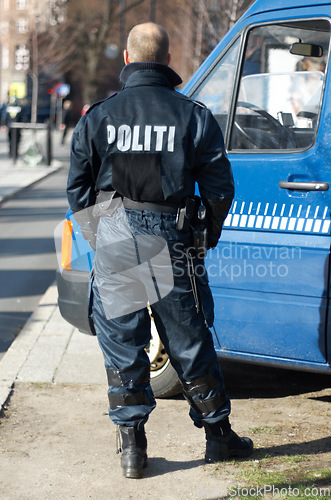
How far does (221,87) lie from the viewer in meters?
4.50

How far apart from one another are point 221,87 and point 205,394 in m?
1.85

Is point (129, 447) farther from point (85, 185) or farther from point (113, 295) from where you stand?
point (85, 185)

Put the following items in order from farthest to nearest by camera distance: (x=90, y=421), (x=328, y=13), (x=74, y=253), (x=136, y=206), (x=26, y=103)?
(x=26, y=103), (x=74, y=253), (x=90, y=421), (x=328, y=13), (x=136, y=206)

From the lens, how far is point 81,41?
49594 millimetres

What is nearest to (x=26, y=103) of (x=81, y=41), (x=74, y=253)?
(x=81, y=41)

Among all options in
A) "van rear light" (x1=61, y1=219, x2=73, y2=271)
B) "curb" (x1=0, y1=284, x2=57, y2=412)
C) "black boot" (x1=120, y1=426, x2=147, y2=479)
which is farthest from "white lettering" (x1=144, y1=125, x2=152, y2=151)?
"curb" (x1=0, y1=284, x2=57, y2=412)

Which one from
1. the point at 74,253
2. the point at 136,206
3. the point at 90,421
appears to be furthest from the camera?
the point at 74,253

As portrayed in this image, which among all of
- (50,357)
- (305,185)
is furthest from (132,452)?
(50,357)

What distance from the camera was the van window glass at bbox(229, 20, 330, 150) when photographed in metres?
4.16

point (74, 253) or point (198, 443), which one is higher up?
point (74, 253)

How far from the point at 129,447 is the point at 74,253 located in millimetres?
1501

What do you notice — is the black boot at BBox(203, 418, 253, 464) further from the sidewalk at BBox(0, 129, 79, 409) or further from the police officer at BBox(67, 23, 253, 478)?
the sidewalk at BBox(0, 129, 79, 409)

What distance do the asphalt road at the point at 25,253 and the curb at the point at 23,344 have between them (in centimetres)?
9

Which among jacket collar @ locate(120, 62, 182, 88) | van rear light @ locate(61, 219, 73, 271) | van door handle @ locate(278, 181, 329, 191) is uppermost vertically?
jacket collar @ locate(120, 62, 182, 88)
